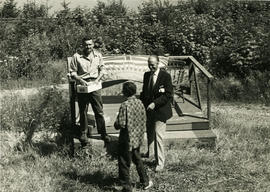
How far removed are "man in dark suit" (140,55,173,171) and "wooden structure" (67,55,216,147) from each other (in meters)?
1.30

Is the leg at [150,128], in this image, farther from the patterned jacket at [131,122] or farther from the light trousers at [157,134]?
the patterned jacket at [131,122]

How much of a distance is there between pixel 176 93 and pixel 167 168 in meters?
4.07

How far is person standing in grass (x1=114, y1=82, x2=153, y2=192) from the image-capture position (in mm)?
5590

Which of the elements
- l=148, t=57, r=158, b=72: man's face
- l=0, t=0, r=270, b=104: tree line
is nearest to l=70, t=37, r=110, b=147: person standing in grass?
l=148, t=57, r=158, b=72: man's face

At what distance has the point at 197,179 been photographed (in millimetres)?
6500

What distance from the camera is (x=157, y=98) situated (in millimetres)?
6352

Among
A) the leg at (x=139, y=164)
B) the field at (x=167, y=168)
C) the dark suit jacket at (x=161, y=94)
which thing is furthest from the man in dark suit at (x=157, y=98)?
the leg at (x=139, y=164)

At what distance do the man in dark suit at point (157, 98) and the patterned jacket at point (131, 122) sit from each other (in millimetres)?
617

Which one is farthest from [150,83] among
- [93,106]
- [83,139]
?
[83,139]

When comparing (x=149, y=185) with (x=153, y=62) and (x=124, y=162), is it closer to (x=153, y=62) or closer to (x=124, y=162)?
(x=124, y=162)

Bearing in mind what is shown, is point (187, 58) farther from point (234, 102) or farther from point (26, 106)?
point (26, 106)

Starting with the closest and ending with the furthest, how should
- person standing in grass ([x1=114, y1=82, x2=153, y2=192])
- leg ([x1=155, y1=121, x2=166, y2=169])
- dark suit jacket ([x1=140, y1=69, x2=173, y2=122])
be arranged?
person standing in grass ([x1=114, y1=82, x2=153, y2=192]), dark suit jacket ([x1=140, y1=69, x2=173, y2=122]), leg ([x1=155, y1=121, x2=166, y2=169])

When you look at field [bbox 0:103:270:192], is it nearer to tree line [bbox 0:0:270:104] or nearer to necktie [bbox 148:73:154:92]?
necktie [bbox 148:73:154:92]

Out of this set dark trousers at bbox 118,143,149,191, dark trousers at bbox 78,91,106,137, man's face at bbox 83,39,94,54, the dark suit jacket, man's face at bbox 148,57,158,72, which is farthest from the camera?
dark trousers at bbox 78,91,106,137
